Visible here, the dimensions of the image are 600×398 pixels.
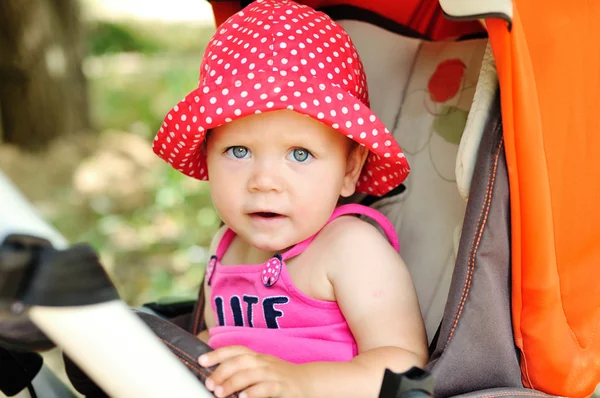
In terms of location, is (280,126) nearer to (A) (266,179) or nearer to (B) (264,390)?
(A) (266,179)

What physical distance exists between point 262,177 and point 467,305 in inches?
14.7

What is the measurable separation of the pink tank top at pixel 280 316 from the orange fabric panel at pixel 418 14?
0.42 m

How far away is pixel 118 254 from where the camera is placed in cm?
362

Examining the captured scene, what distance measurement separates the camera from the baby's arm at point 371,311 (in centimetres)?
115

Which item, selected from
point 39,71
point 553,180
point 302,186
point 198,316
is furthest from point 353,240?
point 39,71

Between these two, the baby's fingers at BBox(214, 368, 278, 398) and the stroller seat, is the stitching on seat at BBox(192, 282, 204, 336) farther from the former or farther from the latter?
the baby's fingers at BBox(214, 368, 278, 398)

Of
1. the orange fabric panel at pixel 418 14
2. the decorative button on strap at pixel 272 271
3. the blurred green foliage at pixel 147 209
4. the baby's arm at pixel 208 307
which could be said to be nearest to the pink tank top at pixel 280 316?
the decorative button on strap at pixel 272 271

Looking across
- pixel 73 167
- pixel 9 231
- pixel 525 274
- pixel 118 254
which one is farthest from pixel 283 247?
pixel 73 167

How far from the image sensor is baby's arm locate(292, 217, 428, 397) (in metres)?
1.15

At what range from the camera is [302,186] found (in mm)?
1271

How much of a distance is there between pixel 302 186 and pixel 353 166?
16 cm

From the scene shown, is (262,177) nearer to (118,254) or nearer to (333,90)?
(333,90)

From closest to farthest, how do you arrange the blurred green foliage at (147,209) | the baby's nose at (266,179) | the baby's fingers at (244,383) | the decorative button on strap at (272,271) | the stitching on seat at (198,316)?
the baby's fingers at (244,383) → the baby's nose at (266,179) → the decorative button on strap at (272,271) → the stitching on seat at (198,316) → the blurred green foliage at (147,209)

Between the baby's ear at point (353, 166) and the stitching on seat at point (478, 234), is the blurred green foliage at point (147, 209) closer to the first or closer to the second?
the baby's ear at point (353, 166)
